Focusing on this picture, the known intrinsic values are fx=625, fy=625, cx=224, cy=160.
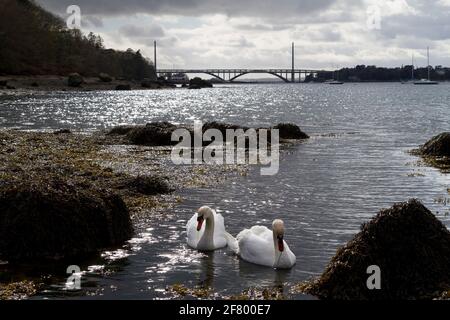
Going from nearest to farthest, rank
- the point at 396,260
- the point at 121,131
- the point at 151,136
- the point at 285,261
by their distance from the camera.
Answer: the point at 396,260 → the point at 285,261 → the point at 151,136 → the point at 121,131

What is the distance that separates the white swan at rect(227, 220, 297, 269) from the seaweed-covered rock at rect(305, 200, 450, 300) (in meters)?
1.16

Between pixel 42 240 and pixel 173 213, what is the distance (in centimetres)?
444

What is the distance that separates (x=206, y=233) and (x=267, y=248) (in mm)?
1569

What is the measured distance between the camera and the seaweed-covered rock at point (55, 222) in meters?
12.6

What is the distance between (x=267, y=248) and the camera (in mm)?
12336

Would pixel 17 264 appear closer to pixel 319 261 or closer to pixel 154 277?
pixel 154 277

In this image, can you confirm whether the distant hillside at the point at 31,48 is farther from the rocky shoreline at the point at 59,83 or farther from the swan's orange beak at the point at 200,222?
the swan's orange beak at the point at 200,222

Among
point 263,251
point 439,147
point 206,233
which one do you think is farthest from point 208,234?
point 439,147

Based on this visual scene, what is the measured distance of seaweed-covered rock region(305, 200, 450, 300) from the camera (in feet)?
34.4

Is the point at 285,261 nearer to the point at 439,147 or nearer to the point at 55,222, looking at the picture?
the point at 55,222

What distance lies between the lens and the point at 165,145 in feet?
109

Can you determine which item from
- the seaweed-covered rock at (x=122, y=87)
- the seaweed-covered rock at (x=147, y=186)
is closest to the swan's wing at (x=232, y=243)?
the seaweed-covered rock at (x=147, y=186)

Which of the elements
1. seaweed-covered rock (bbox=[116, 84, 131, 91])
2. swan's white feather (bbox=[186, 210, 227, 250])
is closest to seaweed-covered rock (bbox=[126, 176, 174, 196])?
swan's white feather (bbox=[186, 210, 227, 250])
